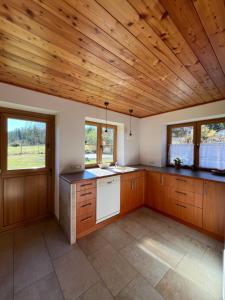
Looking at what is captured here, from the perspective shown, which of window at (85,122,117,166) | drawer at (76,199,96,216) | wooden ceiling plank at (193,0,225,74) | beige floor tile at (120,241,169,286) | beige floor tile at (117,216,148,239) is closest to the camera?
wooden ceiling plank at (193,0,225,74)

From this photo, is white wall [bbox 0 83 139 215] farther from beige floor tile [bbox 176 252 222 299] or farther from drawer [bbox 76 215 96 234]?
beige floor tile [bbox 176 252 222 299]

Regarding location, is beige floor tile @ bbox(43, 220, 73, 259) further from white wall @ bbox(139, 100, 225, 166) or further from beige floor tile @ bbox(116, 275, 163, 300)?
white wall @ bbox(139, 100, 225, 166)

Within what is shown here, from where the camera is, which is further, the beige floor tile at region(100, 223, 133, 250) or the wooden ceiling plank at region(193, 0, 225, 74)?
the beige floor tile at region(100, 223, 133, 250)

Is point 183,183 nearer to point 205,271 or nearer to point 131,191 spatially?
point 131,191

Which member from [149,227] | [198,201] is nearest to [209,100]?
[198,201]

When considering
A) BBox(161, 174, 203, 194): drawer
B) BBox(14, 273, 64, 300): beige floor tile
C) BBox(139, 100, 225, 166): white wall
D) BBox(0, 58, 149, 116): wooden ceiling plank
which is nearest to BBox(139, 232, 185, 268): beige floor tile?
BBox(161, 174, 203, 194): drawer

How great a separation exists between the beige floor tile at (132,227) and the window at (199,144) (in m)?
1.83

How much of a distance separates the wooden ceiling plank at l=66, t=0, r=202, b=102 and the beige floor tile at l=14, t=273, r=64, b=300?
7.90 feet

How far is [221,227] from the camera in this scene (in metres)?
2.06

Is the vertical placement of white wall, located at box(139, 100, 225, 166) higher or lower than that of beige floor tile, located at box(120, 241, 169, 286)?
higher

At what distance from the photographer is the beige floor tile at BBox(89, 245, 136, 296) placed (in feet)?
4.52

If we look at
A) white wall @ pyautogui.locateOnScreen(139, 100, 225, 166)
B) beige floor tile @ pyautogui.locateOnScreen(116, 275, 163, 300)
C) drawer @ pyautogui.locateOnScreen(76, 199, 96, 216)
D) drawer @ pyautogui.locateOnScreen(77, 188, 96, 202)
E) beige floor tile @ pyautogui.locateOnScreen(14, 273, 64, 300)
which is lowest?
beige floor tile @ pyautogui.locateOnScreen(116, 275, 163, 300)

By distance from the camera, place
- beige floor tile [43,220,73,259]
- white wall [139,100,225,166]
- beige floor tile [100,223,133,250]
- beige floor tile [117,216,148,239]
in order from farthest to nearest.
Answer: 1. white wall [139,100,225,166]
2. beige floor tile [117,216,148,239]
3. beige floor tile [100,223,133,250]
4. beige floor tile [43,220,73,259]

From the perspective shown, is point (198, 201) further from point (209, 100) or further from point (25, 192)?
point (25, 192)
